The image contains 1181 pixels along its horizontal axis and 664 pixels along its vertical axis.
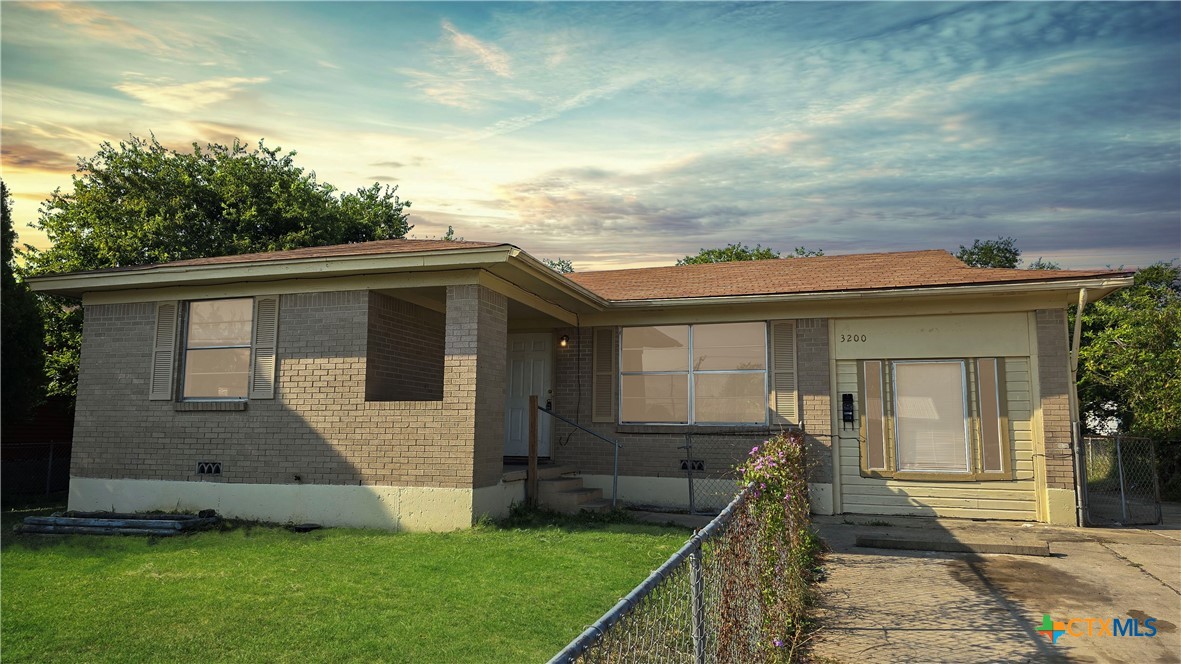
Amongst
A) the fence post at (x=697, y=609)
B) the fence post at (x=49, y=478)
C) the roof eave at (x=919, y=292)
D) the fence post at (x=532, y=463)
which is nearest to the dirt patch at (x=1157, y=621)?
the fence post at (x=697, y=609)

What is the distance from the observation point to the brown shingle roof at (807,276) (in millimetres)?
10914

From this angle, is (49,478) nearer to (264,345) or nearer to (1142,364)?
(264,345)

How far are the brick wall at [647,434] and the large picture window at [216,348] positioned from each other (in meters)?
5.10

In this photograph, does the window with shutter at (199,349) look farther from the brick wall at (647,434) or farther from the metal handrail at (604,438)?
the brick wall at (647,434)

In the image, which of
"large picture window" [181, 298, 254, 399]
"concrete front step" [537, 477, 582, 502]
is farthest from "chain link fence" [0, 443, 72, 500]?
"concrete front step" [537, 477, 582, 502]

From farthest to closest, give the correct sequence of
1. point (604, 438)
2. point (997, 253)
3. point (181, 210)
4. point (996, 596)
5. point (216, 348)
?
1. point (997, 253)
2. point (181, 210)
3. point (604, 438)
4. point (216, 348)
5. point (996, 596)

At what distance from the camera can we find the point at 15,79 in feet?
28.9

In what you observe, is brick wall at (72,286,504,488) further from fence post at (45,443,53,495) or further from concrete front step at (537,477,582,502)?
fence post at (45,443,53,495)

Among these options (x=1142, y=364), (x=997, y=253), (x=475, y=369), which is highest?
(x=997, y=253)

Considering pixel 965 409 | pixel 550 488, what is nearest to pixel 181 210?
pixel 550 488

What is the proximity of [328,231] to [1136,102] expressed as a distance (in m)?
19.9

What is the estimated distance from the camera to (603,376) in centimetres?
1279

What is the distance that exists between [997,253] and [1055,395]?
82.3 ft

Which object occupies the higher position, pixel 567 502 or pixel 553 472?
pixel 553 472
